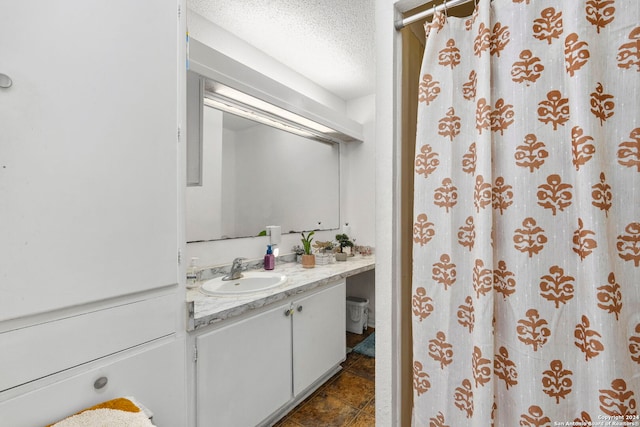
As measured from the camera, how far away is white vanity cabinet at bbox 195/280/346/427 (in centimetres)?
125

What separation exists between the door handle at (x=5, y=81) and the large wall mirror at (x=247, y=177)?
110cm

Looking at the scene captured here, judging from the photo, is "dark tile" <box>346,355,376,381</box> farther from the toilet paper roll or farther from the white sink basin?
the toilet paper roll

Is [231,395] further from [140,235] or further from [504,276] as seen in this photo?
[504,276]

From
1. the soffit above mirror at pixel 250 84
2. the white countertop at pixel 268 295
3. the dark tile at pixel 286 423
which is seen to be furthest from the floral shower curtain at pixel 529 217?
the soffit above mirror at pixel 250 84

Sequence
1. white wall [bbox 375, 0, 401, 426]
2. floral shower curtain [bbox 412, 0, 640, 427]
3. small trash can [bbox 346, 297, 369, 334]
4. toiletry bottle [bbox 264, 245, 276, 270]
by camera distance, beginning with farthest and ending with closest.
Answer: small trash can [bbox 346, 297, 369, 334], toiletry bottle [bbox 264, 245, 276, 270], white wall [bbox 375, 0, 401, 426], floral shower curtain [bbox 412, 0, 640, 427]

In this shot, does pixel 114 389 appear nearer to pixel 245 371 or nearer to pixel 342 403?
pixel 245 371

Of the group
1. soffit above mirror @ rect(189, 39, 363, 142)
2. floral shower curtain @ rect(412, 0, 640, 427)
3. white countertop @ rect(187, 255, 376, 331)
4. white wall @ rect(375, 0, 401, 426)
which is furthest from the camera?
soffit above mirror @ rect(189, 39, 363, 142)

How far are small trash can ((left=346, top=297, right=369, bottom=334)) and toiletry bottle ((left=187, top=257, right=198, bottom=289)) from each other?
175cm

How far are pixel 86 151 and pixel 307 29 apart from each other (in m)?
1.80

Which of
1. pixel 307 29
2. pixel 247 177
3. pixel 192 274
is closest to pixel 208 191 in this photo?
pixel 247 177

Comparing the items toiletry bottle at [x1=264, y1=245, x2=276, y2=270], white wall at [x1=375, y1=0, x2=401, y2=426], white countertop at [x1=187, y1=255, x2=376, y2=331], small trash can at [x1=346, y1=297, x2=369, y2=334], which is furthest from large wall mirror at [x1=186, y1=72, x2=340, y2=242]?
white wall at [x1=375, y1=0, x2=401, y2=426]

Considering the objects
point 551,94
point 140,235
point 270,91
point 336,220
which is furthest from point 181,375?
point 336,220

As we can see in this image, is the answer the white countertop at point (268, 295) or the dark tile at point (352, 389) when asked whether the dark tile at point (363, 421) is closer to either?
the dark tile at point (352, 389)

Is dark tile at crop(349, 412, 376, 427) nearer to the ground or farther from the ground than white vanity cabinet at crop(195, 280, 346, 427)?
nearer to the ground
